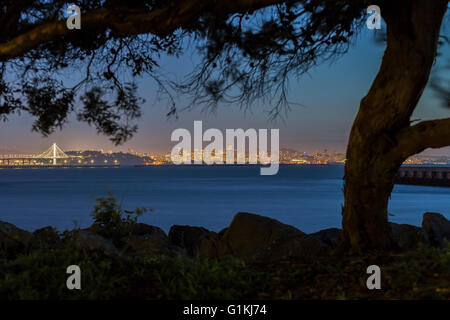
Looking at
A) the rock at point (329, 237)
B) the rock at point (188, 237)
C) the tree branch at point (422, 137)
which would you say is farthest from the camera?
the rock at point (188, 237)

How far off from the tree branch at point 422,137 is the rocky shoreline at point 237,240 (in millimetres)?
1250

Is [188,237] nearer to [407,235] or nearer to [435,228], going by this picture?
[407,235]

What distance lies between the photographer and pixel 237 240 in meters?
7.22

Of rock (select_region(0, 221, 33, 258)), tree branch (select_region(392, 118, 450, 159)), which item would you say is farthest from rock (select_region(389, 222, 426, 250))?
rock (select_region(0, 221, 33, 258))

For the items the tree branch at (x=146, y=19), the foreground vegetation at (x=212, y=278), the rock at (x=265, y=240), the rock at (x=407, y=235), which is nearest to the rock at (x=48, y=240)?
the foreground vegetation at (x=212, y=278)

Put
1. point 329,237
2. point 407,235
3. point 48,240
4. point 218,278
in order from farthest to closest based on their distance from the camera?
1. point 329,237
2. point 407,235
3. point 48,240
4. point 218,278

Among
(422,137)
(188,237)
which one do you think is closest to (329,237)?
(188,237)

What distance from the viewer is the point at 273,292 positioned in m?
4.12

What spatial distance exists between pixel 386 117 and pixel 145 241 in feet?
12.5

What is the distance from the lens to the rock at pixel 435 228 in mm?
7965

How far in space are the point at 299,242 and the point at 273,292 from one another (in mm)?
2316

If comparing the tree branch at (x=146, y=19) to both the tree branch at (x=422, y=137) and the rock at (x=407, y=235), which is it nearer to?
the tree branch at (x=422, y=137)
